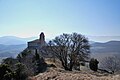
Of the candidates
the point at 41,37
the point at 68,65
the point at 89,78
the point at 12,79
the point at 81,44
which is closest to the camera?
the point at 89,78

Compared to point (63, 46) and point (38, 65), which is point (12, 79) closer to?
point (38, 65)

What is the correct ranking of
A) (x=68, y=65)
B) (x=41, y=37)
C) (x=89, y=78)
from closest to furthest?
1. (x=89, y=78)
2. (x=68, y=65)
3. (x=41, y=37)

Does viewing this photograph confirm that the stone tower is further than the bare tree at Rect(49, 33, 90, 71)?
Yes

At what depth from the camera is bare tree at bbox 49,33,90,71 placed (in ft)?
137

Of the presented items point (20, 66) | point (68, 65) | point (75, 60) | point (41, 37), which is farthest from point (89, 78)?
point (41, 37)

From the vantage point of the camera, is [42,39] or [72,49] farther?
[42,39]

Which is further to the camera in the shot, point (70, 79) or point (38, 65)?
point (38, 65)

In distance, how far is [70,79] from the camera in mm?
24031

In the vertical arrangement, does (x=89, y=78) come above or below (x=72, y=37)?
below

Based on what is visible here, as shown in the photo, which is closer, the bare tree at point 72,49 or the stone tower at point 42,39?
the bare tree at point 72,49

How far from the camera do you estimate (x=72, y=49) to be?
42.3 meters

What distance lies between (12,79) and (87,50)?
1626cm

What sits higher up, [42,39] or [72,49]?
[42,39]

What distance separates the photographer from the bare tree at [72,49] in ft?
137
